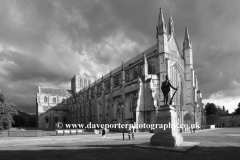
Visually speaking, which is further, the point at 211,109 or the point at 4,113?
the point at 211,109

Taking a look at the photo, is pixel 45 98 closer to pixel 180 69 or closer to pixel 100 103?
pixel 100 103

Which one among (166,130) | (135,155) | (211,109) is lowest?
(211,109)

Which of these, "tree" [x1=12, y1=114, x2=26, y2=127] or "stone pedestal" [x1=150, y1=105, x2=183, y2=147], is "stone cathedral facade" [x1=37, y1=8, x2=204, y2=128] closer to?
"stone pedestal" [x1=150, y1=105, x2=183, y2=147]

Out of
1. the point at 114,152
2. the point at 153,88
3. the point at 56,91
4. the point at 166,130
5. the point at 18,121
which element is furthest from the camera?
the point at 56,91

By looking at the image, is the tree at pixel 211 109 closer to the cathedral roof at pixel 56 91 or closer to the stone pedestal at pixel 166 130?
the cathedral roof at pixel 56 91

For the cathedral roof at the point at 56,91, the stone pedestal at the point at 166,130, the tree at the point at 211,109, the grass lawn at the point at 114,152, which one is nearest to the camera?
the grass lawn at the point at 114,152

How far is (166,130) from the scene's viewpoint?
12055mm

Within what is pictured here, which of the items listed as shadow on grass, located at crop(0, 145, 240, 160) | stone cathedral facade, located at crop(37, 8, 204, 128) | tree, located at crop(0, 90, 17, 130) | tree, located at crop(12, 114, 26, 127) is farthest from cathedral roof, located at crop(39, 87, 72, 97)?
shadow on grass, located at crop(0, 145, 240, 160)

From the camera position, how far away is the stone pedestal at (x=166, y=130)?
463 inches

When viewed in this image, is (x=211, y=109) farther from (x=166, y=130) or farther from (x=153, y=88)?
(x=166, y=130)

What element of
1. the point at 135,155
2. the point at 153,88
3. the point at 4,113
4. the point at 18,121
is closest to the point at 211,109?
the point at 153,88

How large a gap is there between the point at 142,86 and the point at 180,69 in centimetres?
1088

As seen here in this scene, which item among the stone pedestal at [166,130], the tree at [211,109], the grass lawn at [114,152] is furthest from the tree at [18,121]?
the stone pedestal at [166,130]

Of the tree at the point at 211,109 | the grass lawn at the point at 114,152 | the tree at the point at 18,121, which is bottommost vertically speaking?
the tree at the point at 18,121
